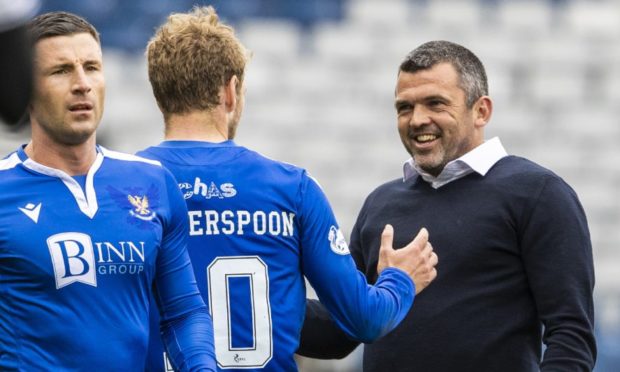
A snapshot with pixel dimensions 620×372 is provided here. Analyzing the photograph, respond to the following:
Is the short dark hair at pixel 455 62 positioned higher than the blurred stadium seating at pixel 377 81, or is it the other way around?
the short dark hair at pixel 455 62

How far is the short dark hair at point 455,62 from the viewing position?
4492 mm

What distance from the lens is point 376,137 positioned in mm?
13477

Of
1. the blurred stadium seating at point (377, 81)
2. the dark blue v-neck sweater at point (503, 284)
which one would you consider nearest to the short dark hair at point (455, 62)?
the dark blue v-neck sweater at point (503, 284)

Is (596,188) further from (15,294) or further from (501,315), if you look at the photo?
(15,294)

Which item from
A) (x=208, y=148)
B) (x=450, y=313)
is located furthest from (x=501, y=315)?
(x=208, y=148)

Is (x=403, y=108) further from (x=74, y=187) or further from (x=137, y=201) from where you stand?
(x=74, y=187)

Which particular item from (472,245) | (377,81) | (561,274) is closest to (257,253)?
(472,245)

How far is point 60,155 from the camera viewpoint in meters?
3.44

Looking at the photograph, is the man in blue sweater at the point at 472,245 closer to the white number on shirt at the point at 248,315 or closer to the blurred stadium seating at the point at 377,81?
the white number on shirt at the point at 248,315

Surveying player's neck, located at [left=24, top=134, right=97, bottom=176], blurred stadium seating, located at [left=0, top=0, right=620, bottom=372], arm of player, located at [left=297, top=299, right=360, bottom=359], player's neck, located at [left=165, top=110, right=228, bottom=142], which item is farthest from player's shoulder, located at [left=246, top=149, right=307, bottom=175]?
blurred stadium seating, located at [left=0, top=0, right=620, bottom=372]

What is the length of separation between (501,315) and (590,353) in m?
0.30

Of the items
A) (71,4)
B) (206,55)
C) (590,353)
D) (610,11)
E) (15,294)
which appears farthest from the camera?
(610,11)

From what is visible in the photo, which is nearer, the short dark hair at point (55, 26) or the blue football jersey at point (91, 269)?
the blue football jersey at point (91, 269)

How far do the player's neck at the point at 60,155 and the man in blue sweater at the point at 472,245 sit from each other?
121 cm
